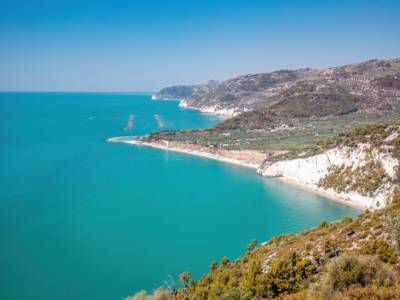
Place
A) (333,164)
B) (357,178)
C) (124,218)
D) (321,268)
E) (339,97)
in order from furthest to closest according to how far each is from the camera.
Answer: (339,97) → (333,164) → (357,178) → (124,218) → (321,268)

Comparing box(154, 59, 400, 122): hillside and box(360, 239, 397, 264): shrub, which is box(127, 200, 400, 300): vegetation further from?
box(154, 59, 400, 122): hillside

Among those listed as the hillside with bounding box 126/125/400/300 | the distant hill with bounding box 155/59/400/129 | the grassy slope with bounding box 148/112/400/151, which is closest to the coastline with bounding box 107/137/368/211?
the grassy slope with bounding box 148/112/400/151

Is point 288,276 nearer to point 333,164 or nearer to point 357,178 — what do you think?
point 357,178

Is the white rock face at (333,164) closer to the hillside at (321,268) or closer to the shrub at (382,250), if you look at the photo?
the hillside at (321,268)

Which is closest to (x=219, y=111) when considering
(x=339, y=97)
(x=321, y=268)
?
(x=339, y=97)

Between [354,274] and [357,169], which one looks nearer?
[354,274]

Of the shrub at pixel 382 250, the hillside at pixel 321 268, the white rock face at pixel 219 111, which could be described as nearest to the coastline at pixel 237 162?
the hillside at pixel 321 268

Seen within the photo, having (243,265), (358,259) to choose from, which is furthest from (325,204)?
(358,259)
